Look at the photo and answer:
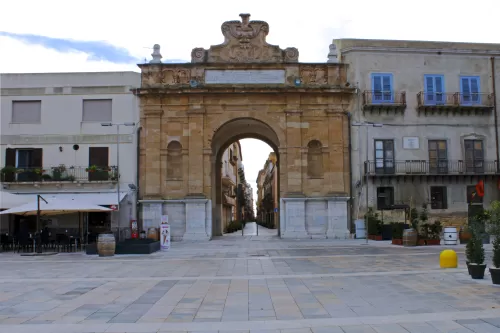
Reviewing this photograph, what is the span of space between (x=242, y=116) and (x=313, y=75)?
5215 mm

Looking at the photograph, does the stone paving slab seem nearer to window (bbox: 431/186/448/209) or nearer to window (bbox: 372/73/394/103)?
window (bbox: 431/186/448/209)

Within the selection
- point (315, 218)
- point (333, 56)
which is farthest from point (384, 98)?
point (315, 218)

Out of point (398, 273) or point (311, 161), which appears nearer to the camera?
point (398, 273)

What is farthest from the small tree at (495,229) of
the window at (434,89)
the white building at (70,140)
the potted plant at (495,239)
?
the white building at (70,140)

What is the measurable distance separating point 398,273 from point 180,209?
19.4m

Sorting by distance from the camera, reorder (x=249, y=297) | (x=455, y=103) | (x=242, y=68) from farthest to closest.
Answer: (x=455, y=103) < (x=242, y=68) < (x=249, y=297)

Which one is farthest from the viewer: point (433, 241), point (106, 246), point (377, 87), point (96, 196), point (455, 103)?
point (455, 103)

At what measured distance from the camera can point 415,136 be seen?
33.4 m

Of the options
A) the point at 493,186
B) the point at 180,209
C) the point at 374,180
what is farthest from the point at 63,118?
the point at 493,186

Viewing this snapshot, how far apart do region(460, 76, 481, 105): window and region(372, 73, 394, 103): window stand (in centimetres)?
479

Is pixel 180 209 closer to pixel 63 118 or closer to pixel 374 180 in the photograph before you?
pixel 63 118

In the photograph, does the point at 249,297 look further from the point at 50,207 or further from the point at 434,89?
the point at 434,89

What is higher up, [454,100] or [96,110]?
[454,100]

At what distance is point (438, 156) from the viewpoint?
3353cm
